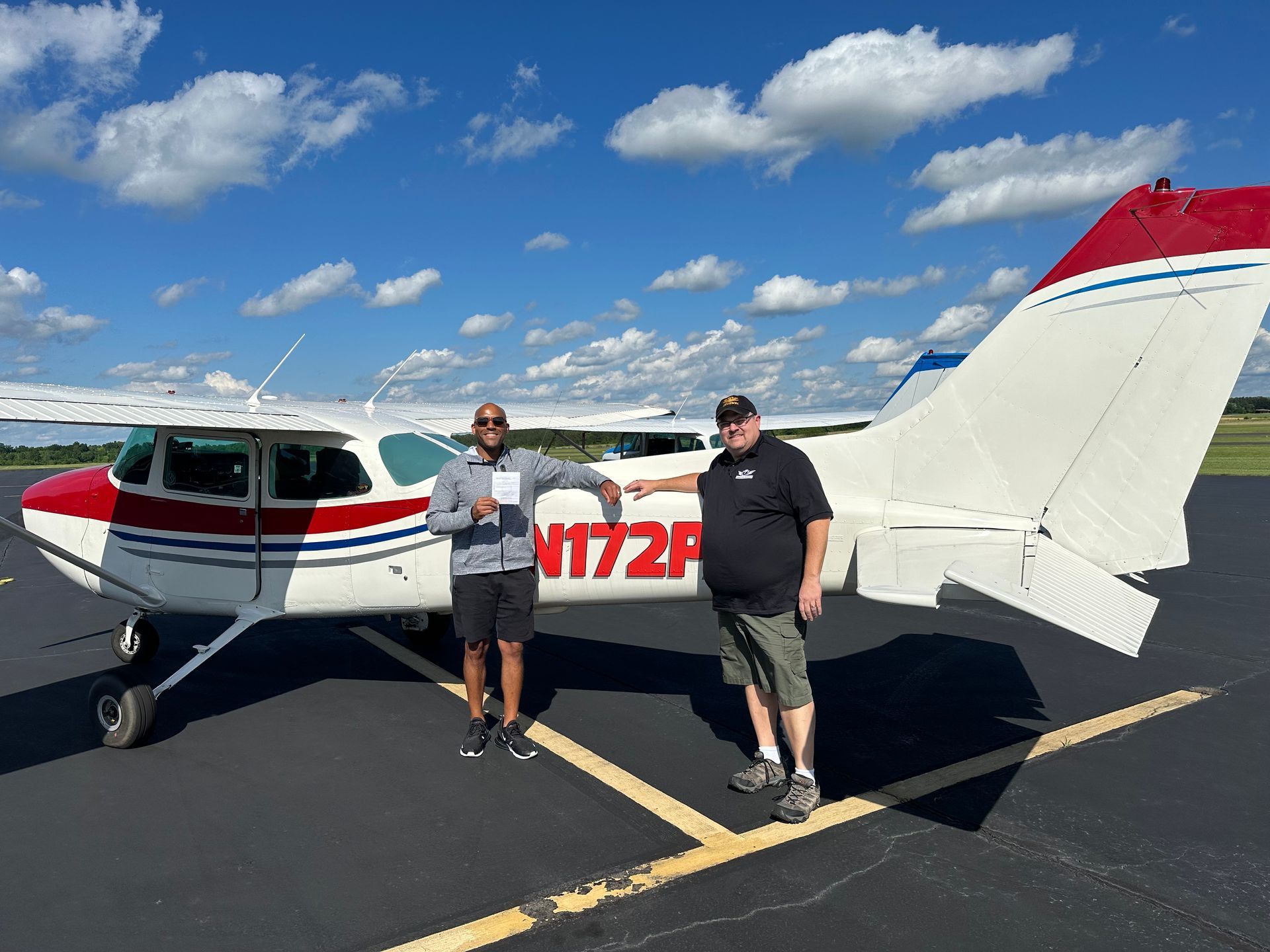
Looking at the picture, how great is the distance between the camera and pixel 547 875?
3.45 metres

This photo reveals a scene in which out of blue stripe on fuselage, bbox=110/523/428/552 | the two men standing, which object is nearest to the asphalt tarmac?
the two men standing

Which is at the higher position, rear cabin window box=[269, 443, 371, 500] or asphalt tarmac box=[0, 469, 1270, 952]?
rear cabin window box=[269, 443, 371, 500]

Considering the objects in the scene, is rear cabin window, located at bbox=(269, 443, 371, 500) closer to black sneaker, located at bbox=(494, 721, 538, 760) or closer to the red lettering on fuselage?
the red lettering on fuselage

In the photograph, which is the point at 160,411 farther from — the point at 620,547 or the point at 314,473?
the point at 620,547

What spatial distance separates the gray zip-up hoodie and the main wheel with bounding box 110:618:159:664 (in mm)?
3589

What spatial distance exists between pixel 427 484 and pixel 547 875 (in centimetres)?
269

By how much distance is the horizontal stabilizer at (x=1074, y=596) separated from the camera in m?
3.42

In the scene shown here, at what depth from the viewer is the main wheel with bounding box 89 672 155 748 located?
4.84 m

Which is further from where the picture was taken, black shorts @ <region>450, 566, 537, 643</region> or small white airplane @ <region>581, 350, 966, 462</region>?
small white airplane @ <region>581, 350, 966, 462</region>

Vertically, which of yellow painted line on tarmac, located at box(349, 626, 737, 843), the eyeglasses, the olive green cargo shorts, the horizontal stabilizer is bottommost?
yellow painted line on tarmac, located at box(349, 626, 737, 843)

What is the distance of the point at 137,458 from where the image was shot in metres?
5.95

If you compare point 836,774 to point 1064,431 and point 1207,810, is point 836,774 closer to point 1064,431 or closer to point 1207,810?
point 1207,810

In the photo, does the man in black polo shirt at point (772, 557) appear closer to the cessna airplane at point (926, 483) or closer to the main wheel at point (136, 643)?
the cessna airplane at point (926, 483)

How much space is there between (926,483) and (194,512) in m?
4.93
